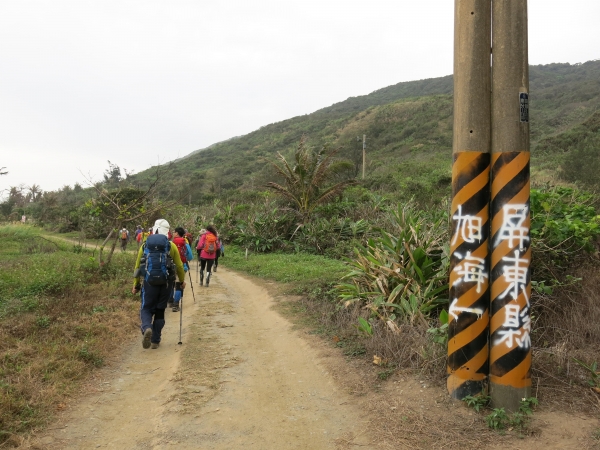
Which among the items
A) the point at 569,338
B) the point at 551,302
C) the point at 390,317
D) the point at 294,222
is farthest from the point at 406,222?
the point at 294,222

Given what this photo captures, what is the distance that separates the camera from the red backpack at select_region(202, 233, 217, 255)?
429 inches

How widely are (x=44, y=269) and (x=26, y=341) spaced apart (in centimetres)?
574

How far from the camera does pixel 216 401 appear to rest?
4340 millimetres

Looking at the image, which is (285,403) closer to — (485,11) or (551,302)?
(551,302)

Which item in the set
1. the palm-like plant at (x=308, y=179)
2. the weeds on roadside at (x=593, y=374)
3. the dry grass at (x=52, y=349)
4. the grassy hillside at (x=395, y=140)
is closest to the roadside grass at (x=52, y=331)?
the dry grass at (x=52, y=349)

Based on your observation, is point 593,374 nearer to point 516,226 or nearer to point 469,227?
point 516,226

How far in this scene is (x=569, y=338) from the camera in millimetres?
4395

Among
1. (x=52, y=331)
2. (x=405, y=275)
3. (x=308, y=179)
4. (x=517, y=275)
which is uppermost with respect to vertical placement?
(x=308, y=179)

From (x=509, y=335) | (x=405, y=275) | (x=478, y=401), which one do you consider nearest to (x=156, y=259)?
(x=405, y=275)

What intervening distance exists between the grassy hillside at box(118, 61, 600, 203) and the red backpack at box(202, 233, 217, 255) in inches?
440

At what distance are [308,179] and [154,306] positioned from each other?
12.7 m

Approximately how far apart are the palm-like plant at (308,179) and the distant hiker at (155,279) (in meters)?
11.8

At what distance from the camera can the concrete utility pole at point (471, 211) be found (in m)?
3.70

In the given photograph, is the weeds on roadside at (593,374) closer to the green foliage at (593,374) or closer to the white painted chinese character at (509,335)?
the green foliage at (593,374)
